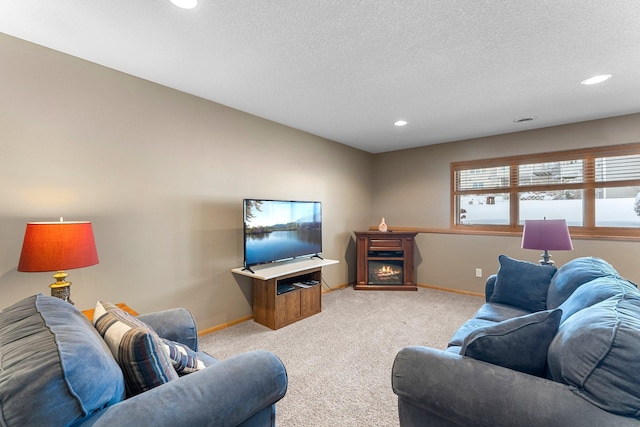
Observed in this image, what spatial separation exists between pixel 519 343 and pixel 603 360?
0.82 feet

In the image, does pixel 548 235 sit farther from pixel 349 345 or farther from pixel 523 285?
pixel 349 345

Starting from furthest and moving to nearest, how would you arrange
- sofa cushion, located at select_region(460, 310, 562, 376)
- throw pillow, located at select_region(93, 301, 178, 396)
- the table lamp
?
the table lamp
sofa cushion, located at select_region(460, 310, 562, 376)
throw pillow, located at select_region(93, 301, 178, 396)

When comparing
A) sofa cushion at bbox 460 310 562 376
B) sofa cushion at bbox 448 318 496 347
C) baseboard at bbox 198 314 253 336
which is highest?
sofa cushion at bbox 460 310 562 376

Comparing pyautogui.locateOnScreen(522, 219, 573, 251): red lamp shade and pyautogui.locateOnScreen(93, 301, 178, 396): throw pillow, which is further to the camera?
pyautogui.locateOnScreen(522, 219, 573, 251): red lamp shade

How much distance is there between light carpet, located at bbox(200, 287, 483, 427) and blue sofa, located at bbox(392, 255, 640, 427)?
74 centimetres

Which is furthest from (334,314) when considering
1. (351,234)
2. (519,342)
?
(519,342)

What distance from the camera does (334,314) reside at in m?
3.54

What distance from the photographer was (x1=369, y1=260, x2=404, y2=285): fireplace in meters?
4.71

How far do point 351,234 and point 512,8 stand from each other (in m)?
3.79

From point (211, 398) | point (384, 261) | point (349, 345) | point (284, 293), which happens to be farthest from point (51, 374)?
point (384, 261)

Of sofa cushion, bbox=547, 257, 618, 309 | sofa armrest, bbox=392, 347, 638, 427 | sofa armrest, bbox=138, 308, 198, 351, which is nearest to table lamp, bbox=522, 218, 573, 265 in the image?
sofa cushion, bbox=547, 257, 618, 309

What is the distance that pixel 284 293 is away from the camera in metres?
3.18

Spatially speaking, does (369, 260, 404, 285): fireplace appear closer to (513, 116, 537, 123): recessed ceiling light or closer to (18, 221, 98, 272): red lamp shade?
(513, 116, 537, 123): recessed ceiling light

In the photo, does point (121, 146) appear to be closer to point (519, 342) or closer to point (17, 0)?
point (17, 0)
